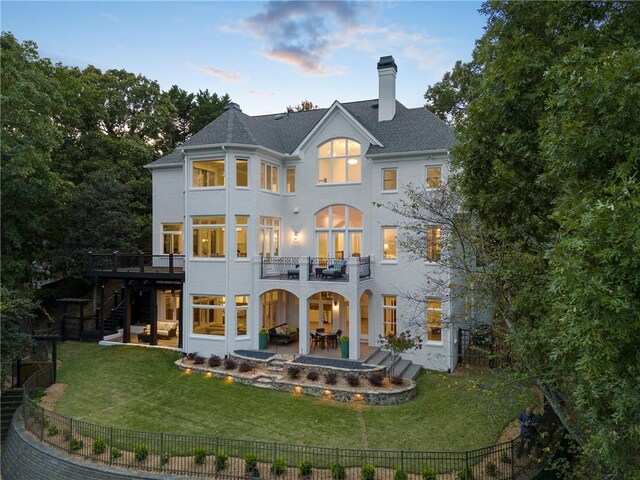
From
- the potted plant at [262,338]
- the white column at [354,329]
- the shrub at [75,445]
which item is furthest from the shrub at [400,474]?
the potted plant at [262,338]

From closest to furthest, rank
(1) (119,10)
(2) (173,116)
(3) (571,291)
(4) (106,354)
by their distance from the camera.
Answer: (3) (571,291) < (1) (119,10) < (4) (106,354) < (2) (173,116)

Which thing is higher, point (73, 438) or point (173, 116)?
point (173, 116)

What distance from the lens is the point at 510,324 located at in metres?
8.49

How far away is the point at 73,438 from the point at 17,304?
5.92m

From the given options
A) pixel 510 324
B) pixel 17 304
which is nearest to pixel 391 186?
pixel 510 324

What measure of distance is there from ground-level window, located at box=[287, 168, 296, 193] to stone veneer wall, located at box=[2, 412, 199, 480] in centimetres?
1409

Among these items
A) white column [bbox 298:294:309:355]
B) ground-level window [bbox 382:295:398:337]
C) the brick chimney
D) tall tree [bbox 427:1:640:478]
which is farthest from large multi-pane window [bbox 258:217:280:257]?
tall tree [bbox 427:1:640:478]

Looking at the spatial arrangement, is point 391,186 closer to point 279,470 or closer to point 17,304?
point 279,470

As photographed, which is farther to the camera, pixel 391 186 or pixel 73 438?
pixel 391 186

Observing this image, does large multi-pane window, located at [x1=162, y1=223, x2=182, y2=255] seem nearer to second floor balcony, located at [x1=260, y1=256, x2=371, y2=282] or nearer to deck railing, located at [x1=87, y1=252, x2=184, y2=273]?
deck railing, located at [x1=87, y1=252, x2=184, y2=273]

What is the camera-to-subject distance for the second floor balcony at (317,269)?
1724cm

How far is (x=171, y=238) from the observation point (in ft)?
75.4

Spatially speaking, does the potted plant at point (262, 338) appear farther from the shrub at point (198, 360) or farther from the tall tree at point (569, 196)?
the tall tree at point (569, 196)

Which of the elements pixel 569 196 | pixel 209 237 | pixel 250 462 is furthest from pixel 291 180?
pixel 569 196
